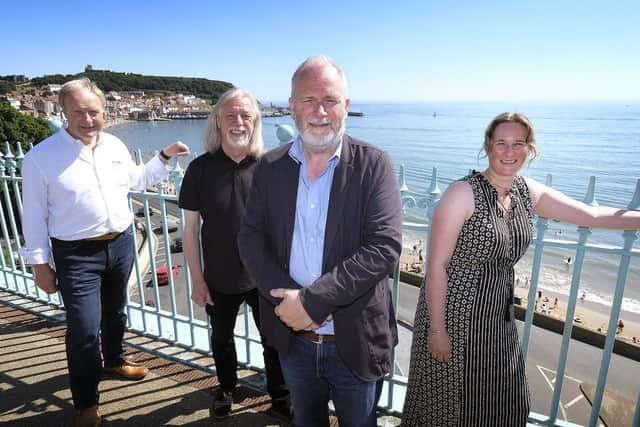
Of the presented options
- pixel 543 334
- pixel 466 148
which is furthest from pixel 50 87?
pixel 543 334

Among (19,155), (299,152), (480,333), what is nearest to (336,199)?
(299,152)

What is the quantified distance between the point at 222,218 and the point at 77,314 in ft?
3.31

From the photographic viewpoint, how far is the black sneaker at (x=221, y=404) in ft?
7.84

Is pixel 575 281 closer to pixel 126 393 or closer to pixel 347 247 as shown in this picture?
pixel 347 247

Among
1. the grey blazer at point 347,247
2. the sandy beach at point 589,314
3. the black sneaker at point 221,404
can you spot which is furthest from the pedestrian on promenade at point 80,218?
the sandy beach at point 589,314

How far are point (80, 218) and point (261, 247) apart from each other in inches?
49.2

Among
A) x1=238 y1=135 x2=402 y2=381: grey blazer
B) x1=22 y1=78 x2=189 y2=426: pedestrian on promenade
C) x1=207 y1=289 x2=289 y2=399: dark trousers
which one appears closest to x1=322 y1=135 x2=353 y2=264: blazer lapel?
x1=238 y1=135 x2=402 y2=381: grey blazer

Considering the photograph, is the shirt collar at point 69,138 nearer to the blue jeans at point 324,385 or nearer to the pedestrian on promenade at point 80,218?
the pedestrian on promenade at point 80,218

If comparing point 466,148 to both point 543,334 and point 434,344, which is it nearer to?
point 543,334

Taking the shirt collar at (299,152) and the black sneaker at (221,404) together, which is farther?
the black sneaker at (221,404)

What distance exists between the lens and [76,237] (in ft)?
7.12

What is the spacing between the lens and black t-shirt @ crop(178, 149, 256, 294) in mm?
2020

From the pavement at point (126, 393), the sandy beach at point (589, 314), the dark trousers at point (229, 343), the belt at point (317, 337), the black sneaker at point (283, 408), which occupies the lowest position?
the sandy beach at point (589, 314)

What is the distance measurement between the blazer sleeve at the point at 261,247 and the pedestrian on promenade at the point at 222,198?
1.40ft
